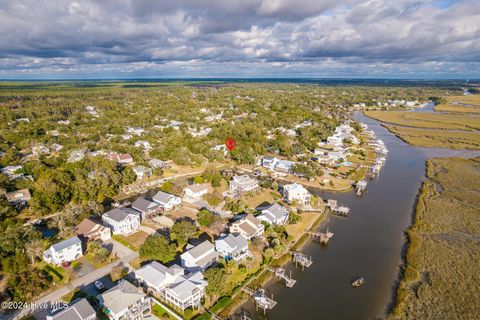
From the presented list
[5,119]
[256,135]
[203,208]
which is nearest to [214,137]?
[256,135]

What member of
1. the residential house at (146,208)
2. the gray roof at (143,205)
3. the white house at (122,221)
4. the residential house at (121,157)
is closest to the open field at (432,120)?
the residential house at (121,157)

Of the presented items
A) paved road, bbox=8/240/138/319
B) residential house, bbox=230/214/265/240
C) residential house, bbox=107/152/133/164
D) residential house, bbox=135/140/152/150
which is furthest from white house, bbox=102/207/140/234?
residential house, bbox=135/140/152/150

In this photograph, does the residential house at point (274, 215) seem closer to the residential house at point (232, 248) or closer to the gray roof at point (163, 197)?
the residential house at point (232, 248)

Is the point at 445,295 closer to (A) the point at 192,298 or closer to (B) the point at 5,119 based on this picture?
(A) the point at 192,298

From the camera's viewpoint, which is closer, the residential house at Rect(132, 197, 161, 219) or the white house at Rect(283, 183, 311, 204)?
the residential house at Rect(132, 197, 161, 219)

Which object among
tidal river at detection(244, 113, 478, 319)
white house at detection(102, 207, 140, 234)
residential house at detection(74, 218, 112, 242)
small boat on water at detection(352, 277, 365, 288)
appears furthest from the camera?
white house at detection(102, 207, 140, 234)

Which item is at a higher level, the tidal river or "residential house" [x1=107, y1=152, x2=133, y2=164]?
"residential house" [x1=107, y1=152, x2=133, y2=164]

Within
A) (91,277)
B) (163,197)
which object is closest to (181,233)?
(91,277)

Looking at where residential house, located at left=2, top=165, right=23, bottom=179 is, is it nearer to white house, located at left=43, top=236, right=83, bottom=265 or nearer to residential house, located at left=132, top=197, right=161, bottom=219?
residential house, located at left=132, top=197, right=161, bottom=219

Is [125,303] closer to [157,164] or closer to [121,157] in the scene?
[157,164]
